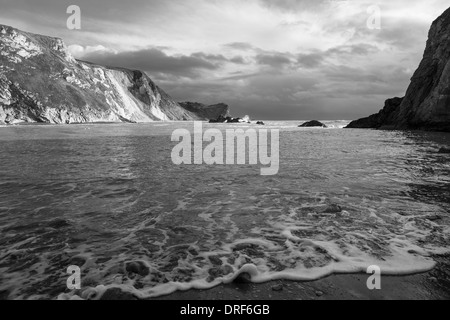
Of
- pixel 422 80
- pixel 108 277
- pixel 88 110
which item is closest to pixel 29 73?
pixel 88 110

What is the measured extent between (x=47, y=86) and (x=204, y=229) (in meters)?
150

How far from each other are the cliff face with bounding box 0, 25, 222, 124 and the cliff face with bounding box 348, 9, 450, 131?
122624 mm

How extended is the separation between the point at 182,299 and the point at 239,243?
2.04 meters

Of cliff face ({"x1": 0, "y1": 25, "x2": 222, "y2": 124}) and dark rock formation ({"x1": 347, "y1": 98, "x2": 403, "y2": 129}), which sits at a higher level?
cliff face ({"x1": 0, "y1": 25, "x2": 222, "y2": 124})

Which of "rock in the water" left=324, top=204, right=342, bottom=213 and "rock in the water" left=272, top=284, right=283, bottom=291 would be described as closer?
"rock in the water" left=272, top=284, right=283, bottom=291

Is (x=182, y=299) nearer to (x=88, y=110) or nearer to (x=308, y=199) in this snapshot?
(x=308, y=199)

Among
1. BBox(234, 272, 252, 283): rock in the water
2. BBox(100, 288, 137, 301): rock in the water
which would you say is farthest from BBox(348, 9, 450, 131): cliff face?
BBox(100, 288, 137, 301): rock in the water

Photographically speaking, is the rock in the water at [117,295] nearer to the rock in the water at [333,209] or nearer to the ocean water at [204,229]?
the ocean water at [204,229]

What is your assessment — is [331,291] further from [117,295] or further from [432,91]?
[432,91]

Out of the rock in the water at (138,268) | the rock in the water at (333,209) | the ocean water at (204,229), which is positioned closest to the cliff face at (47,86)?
the ocean water at (204,229)

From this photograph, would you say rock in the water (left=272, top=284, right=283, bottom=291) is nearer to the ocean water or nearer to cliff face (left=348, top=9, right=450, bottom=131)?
the ocean water

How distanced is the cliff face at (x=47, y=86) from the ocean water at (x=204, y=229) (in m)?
117

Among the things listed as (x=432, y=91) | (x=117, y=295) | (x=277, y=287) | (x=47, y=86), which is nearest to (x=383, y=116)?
(x=432, y=91)

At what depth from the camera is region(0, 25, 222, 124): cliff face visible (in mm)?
113438
